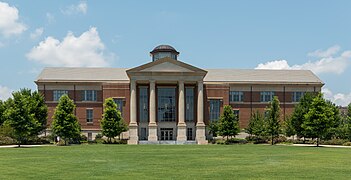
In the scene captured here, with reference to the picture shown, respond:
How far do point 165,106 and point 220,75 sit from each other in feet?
49.4

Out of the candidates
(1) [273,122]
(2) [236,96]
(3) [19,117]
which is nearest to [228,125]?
(1) [273,122]

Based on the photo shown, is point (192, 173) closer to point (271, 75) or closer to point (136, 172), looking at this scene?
point (136, 172)

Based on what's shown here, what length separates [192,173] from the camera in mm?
20812

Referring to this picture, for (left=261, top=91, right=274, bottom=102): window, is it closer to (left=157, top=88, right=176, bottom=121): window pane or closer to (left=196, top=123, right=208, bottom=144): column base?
(left=196, top=123, right=208, bottom=144): column base

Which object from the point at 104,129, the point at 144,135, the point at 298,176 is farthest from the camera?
the point at 144,135

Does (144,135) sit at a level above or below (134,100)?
below

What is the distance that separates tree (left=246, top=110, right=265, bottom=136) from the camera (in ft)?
216

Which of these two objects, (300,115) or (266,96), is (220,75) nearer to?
(266,96)

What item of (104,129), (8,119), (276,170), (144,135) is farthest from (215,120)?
(276,170)

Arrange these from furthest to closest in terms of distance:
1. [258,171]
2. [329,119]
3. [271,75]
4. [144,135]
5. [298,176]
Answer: [271,75], [144,135], [329,119], [258,171], [298,176]

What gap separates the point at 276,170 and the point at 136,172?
708 centimetres

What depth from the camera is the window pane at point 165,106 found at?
7169 centimetres

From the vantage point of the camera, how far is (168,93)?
7200cm

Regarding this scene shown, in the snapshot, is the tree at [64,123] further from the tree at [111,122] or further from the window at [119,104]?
the window at [119,104]
